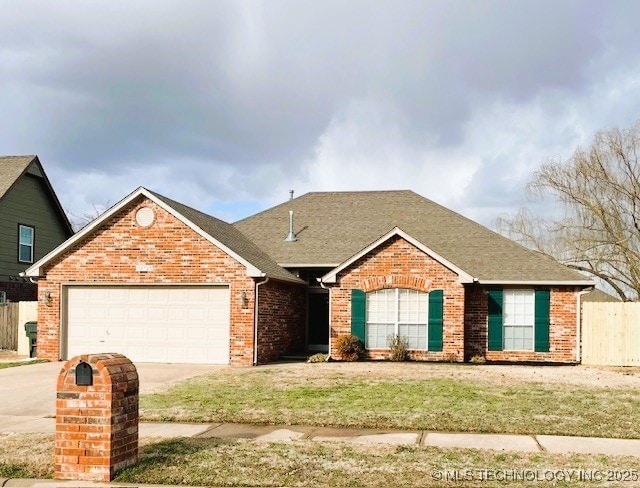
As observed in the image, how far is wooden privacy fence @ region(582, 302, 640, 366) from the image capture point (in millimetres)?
22234

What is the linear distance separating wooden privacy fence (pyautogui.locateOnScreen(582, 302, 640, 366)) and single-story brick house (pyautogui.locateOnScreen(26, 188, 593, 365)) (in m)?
0.41

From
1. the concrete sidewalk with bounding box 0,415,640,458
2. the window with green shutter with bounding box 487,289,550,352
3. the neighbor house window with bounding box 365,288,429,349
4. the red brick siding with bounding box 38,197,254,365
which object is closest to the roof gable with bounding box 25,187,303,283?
the red brick siding with bounding box 38,197,254,365

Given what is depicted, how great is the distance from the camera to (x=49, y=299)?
22.4 metres

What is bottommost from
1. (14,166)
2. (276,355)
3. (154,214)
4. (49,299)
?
(276,355)

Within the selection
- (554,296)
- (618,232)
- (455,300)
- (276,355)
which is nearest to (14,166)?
(276,355)

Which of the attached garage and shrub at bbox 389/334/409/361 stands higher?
the attached garage

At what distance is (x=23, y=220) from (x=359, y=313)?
53.4 feet

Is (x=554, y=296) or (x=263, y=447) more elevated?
(x=554, y=296)

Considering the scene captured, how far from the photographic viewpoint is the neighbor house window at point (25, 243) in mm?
30969

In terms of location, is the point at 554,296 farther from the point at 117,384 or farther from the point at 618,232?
the point at 117,384

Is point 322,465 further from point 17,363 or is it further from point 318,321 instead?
point 318,321

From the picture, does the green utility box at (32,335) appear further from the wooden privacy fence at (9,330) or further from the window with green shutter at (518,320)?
the window with green shutter at (518,320)

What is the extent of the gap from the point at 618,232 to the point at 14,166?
2658 cm

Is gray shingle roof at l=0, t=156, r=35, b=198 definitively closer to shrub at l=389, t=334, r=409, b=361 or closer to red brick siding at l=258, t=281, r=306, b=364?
red brick siding at l=258, t=281, r=306, b=364
